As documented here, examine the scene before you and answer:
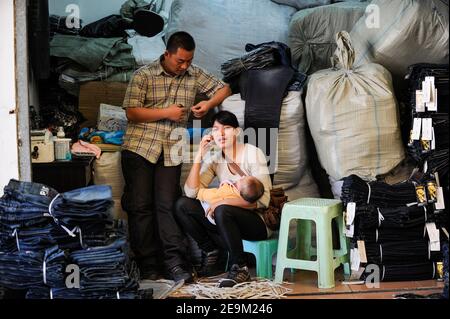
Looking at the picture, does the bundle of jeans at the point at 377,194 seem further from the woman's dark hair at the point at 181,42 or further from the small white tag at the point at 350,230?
the woman's dark hair at the point at 181,42

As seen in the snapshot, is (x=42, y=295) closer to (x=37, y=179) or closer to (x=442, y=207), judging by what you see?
(x=37, y=179)

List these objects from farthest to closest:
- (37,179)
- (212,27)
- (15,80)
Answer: (212,27) → (37,179) → (15,80)

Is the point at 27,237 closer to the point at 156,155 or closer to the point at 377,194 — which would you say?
the point at 156,155

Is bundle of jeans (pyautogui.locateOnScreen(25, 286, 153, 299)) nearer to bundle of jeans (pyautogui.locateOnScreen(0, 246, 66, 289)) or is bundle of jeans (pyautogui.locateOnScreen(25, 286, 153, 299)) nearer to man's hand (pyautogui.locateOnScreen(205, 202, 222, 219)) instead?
bundle of jeans (pyautogui.locateOnScreen(0, 246, 66, 289))

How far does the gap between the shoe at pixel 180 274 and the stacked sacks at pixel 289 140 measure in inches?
42.0

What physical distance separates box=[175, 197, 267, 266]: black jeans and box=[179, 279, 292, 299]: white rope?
0.20m

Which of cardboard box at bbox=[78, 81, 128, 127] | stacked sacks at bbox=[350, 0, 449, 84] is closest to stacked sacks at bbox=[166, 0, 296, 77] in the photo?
cardboard box at bbox=[78, 81, 128, 127]

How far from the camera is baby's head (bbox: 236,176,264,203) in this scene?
18.0 ft

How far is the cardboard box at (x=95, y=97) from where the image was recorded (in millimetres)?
6617

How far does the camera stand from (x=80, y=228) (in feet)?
15.6
